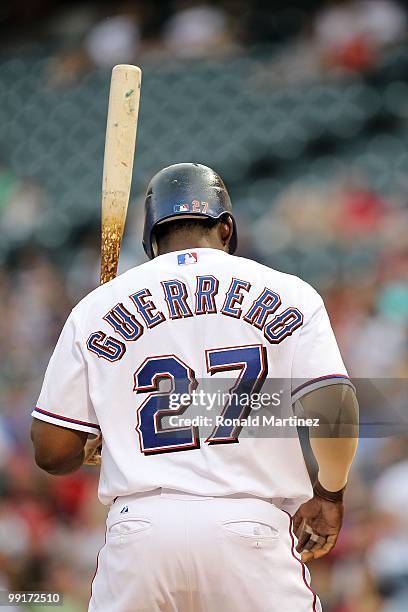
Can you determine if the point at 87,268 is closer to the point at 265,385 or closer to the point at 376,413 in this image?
the point at 376,413

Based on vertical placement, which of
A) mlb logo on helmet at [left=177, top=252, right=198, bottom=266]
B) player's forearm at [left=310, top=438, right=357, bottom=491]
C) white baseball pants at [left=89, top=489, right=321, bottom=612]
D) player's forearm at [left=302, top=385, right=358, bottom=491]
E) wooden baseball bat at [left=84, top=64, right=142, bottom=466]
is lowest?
white baseball pants at [left=89, top=489, right=321, bottom=612]

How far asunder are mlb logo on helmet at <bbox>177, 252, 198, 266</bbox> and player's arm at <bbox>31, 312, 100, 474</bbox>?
256 mm

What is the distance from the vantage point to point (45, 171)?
22.7ft

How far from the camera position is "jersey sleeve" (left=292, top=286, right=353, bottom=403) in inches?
73.4

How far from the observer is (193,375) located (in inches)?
72.6

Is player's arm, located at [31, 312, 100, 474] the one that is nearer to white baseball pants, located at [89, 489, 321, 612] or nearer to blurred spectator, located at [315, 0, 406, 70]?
white baseball pants, located at [89, 489, 321, 612]

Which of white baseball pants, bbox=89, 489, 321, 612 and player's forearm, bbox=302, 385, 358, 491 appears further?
player's forearm, bbox=302, 385, 358, 491

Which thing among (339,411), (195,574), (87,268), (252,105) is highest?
(252,105)

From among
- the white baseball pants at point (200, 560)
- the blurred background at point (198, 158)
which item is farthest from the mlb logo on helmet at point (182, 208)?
the blurred background at point (198, 158)

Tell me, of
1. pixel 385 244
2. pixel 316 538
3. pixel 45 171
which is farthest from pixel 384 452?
pixel 45 171

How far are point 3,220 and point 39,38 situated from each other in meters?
1.68

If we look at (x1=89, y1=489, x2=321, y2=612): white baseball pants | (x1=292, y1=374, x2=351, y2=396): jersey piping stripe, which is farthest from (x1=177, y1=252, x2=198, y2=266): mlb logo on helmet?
(x1=89, y1=489, x2=321, y2=612): white baseball pants

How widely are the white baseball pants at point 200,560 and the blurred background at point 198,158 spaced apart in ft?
8.67

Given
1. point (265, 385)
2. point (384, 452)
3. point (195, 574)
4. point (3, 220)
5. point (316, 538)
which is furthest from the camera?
point (3, 220)
